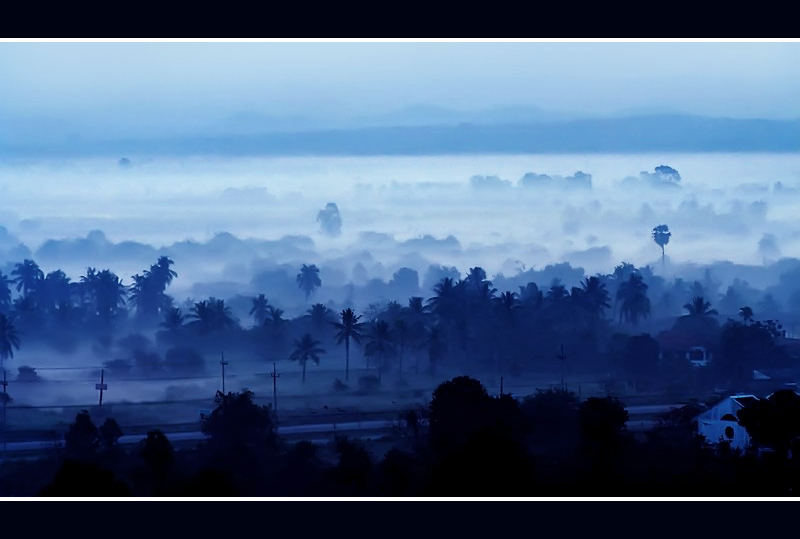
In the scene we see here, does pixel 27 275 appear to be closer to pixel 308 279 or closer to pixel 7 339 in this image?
pixel 7 339

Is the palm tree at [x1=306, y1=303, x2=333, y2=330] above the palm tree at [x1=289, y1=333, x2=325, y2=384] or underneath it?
above

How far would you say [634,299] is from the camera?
358 inches

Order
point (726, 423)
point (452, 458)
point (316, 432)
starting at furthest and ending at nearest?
1. point (316, 432)
2. point (726, 423)
3. point (452, 458)

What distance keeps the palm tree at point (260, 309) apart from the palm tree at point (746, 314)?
4.13m

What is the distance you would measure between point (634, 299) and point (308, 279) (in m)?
2.92

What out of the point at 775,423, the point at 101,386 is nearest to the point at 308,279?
the point at 101,386

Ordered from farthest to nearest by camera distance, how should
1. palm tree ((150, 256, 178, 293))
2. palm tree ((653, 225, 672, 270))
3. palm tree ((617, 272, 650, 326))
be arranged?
palm tree ((617, 272, 650, 326)) → palm tree ((653, 225, 672, 270)) → palm tree ((150, 256, 178, 293))

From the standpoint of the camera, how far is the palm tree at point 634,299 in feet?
29.3

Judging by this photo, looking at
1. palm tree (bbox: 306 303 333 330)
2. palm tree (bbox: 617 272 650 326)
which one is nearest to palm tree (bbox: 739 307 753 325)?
palm tree (bbox: 617 272 650 326)

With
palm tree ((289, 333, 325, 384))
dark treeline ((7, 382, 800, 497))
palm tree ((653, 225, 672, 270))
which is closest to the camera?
dark treeline ((7, 382, 800, 497))

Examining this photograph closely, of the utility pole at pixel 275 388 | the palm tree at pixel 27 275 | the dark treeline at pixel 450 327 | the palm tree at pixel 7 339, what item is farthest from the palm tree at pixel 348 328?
the palm tree at pixel 7 339

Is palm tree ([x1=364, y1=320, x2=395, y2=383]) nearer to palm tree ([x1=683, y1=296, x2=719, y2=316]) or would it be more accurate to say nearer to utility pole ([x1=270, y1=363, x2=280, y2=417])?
utility pole ([x1=270, y1=363, x2=280, y2=417])

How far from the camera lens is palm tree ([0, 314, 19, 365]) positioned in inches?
324

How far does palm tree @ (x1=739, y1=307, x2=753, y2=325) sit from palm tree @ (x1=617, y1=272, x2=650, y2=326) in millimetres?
803
